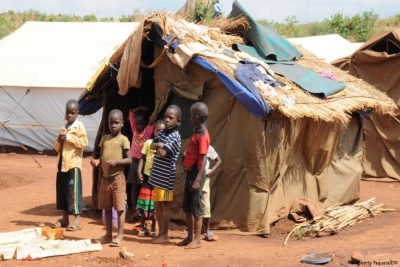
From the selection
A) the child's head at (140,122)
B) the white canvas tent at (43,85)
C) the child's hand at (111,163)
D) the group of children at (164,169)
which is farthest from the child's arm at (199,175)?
the white canvas tent at (43,85)

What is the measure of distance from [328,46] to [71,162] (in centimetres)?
1444

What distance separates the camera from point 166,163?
784cm

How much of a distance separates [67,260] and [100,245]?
0.48m

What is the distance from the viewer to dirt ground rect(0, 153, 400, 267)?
7035 mm

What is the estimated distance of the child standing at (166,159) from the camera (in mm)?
7754

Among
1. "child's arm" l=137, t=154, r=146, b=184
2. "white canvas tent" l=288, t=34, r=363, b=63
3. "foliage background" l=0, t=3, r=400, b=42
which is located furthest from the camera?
"foliage background" l=0, t=3, r=400, b=42

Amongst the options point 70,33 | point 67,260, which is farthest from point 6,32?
point 67,260

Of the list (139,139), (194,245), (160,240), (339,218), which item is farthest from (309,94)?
(160,240)

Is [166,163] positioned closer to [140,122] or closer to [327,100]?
[140,122]

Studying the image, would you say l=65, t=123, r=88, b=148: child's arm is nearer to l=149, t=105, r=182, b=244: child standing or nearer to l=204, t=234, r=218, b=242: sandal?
l=149, t=105, r=182, b=244: child standing

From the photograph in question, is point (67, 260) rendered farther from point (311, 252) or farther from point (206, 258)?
point (311, 252)

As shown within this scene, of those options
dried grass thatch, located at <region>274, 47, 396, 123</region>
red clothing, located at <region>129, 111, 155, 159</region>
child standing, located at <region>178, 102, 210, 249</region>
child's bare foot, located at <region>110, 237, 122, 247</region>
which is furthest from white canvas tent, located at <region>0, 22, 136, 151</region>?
child's bare foot, located at <region>110, 237, 122, 247</region>

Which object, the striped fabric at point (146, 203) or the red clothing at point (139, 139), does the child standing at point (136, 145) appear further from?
the striped fabric at point (146, 203)

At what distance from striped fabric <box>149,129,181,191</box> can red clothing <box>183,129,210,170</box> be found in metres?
0.15
